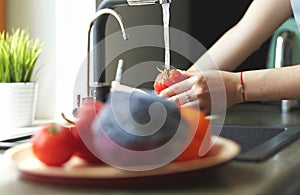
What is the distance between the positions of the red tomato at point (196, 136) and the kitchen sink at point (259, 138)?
9 centimetres

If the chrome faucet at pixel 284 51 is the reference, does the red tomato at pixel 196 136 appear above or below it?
below

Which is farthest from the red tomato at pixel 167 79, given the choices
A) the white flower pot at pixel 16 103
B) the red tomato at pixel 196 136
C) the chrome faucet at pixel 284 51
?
the chrome faucet at pixel 284 51

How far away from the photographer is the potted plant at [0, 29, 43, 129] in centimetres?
134

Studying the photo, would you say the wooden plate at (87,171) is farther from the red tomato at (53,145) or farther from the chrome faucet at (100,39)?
the chrome faucet at (100,39)

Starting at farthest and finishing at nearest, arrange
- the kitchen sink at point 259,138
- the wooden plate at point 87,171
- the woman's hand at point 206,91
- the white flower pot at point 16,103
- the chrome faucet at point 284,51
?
the chrome faucet at point 284,51, the white flower pot at point 16,103, the woman's hand at point 206,91, the kitchen sink at point 259,138, the wooden plate at point 87,171

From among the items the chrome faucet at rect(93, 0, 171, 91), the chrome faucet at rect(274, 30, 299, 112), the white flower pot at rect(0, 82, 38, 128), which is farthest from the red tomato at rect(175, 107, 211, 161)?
the chrome faucet at rect(274, 30, 299, 112)

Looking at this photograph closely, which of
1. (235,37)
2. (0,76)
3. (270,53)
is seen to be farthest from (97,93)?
(270,53)

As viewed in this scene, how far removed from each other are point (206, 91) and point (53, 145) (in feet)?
2.01

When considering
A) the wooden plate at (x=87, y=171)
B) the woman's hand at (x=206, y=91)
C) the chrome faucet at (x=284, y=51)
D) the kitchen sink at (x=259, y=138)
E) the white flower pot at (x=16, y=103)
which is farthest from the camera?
the chrome faucet at (x=284, y=51)

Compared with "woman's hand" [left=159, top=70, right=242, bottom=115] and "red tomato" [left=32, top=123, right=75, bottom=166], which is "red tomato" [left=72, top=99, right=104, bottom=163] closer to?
"red tomato" [left=32, top=123, right=75, bottom=166]

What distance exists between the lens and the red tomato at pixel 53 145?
0.62 meters

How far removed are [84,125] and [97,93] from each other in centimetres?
48

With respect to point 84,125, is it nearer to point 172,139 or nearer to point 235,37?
point 172,139

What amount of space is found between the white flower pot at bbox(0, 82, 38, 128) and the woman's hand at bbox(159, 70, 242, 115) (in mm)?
383
